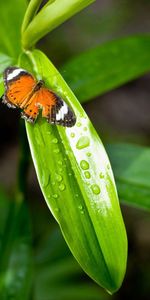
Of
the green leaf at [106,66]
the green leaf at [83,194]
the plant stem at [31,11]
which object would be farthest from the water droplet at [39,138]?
the green leaf at [106,66]

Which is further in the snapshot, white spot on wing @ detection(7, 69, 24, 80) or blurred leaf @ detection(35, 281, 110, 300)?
blurred leaf @ detection(35, 281, 110, 300)

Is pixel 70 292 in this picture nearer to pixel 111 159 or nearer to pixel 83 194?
pixel 111 159

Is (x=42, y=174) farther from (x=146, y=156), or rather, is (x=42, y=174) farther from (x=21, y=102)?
(x=146, y=156)

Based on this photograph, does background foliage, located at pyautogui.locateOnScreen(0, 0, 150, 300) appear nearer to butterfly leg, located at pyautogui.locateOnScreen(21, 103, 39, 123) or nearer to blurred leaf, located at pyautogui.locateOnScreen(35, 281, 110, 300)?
blurred leaf, located at pyautogui.locateOnScreen(35, 281, 110, 300)

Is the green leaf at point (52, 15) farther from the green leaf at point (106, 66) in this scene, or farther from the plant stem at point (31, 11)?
the green leaf at point (106, 66)

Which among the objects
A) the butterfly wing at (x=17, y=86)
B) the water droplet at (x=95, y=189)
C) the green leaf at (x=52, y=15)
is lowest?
the water droplet at (x=95, y=189)

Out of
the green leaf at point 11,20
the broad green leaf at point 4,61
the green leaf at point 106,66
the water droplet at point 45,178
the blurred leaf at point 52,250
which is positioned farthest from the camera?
the blurred leaf at point 52,250

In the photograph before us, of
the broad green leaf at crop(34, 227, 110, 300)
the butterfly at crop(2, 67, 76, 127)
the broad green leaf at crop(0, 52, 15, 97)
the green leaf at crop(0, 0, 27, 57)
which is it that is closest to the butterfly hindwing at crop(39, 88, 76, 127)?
the butterfly at crop(2, 67, 76, 127)
